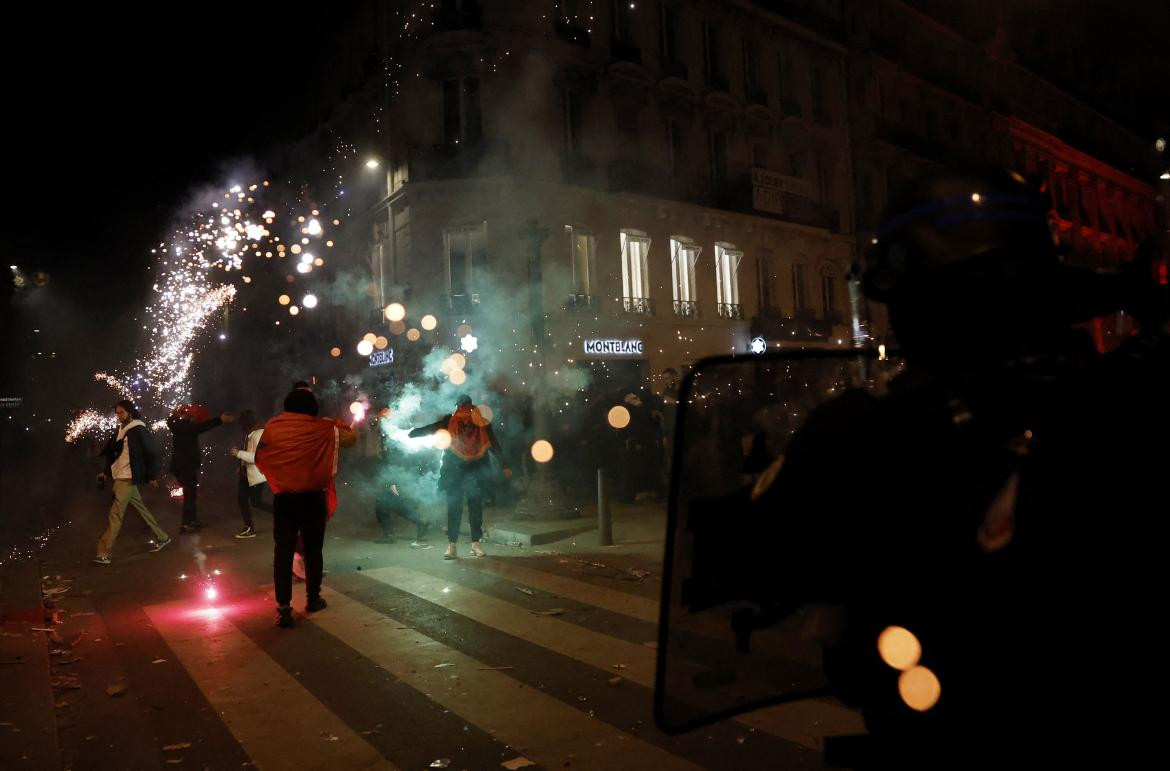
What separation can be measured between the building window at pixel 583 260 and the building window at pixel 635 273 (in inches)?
40.9

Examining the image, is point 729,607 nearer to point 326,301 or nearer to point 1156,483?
point 1156,483

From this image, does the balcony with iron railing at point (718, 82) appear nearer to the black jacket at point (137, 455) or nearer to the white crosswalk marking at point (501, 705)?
the black jacket at point (137, 455)

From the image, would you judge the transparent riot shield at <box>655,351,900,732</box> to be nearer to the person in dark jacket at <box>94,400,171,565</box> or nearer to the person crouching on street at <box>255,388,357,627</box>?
the person crouching on street at <box>255,388,357,627</box>

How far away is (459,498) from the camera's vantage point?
921 centimetres

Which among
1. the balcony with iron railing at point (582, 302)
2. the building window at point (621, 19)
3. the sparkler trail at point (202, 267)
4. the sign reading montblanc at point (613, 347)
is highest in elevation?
the building window at point (621, 19)

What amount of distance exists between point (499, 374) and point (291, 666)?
1360 cm

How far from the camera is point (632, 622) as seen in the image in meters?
6.11

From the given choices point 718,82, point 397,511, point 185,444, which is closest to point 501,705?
point 397,511

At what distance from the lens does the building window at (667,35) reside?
901 inches

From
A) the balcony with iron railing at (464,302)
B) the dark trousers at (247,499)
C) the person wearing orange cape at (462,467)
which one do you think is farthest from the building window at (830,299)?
the person wearing orange cape at (462,467)

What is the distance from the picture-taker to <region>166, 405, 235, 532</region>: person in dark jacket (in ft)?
39.8

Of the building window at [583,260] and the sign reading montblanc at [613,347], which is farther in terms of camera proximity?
the building window at [583,260]

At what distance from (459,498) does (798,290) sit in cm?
2005

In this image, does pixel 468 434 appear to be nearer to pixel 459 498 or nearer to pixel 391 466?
pixel 459 498
